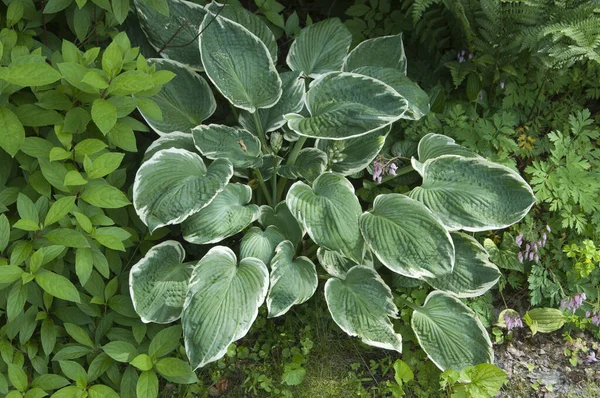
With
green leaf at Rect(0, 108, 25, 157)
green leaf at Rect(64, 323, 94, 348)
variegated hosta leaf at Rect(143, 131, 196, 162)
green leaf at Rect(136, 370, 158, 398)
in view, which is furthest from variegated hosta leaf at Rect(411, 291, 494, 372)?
green leaf at Rect(0, 108, 25, 157)

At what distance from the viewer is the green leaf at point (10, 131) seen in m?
2.04

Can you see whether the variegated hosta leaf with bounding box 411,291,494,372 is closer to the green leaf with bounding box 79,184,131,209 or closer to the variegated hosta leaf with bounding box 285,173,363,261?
the variegated hosta leaf with bounding box 285,173,363,261

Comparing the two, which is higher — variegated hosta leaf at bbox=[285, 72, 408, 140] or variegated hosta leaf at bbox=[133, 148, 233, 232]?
variegated hosta leaf at bbox=[285, 72, 408, 140]

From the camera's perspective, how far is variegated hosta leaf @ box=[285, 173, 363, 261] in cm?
229

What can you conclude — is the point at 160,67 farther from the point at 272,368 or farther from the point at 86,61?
the point at 272,368

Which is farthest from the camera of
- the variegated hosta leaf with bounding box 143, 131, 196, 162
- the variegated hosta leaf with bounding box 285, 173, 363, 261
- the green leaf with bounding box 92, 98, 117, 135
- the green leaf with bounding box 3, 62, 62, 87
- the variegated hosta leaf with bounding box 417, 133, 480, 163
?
the variegated hosta leaf with bounding box 417, 133, 480, 163

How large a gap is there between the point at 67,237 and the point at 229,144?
2.44 feet

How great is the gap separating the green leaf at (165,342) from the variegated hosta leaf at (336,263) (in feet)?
2.12

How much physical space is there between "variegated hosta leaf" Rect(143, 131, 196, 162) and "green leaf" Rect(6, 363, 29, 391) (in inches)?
37.6

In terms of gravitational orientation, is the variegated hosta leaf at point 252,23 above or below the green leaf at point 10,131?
above

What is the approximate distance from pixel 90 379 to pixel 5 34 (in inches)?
52.3

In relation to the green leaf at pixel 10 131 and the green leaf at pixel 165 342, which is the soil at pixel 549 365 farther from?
the green leaf at pixel 10 131

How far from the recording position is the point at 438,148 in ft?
8.77

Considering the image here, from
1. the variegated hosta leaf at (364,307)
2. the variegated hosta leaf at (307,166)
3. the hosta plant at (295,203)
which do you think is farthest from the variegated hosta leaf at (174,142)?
the variegated hosta leaf at (364,307)
